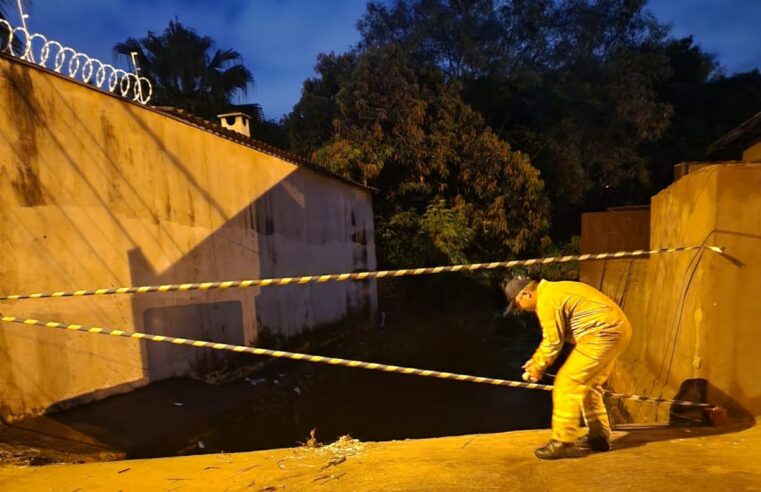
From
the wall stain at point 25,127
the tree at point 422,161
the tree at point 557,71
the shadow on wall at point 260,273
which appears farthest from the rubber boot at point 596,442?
the tree at point 557,71

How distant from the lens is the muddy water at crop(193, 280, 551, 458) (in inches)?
257

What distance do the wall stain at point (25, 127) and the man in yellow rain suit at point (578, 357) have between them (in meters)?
5.12

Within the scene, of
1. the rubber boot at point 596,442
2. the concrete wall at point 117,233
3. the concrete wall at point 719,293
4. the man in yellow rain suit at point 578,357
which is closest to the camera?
the man in yellow rain suit at point 578,357

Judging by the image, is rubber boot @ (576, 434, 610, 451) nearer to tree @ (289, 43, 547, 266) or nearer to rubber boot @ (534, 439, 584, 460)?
rubber boot @ (534, 439, 584, 460)

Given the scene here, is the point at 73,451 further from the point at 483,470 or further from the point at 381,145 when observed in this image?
the point at 381,145

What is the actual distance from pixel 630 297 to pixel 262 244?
6282 mm

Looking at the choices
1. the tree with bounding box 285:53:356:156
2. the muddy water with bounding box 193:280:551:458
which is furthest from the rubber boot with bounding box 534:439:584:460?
the tree with bounding box 285:53:356:156

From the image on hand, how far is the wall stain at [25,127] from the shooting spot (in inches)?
188

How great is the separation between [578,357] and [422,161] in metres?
12.3

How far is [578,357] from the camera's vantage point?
3.19m

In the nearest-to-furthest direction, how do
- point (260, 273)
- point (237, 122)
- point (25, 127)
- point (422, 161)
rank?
point (25, 127), point (260, 273), point (237, 122), point (422, 161)

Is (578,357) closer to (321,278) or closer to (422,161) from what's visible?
(321,278)

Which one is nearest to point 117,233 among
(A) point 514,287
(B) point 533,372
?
(A) point 514,287

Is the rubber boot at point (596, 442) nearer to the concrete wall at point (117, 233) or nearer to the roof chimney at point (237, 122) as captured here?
the concrete wall at point (117, 233)
